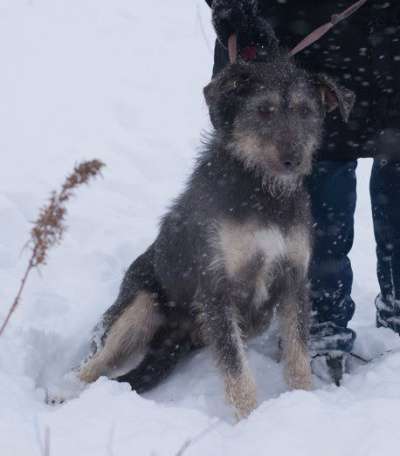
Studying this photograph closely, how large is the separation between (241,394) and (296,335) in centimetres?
52

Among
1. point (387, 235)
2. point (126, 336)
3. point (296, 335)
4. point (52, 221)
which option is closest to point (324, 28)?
point (387, 235)

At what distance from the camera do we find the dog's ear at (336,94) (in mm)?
3525

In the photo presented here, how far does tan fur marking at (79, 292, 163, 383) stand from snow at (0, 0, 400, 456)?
18cm

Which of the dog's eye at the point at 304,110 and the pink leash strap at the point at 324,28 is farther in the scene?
the dog's eye at the point at 304,110

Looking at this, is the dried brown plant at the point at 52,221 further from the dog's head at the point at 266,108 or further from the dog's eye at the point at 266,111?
the dog's eye at the point at 266,111

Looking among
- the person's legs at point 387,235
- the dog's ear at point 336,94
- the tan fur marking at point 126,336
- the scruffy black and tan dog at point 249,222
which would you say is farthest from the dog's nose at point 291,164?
the tan fur marking at point 126,336

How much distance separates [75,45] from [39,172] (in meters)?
2.96

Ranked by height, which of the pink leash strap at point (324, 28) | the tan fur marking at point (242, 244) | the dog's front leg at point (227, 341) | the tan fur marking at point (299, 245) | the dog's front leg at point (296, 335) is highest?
the pink leash strap at point (324, 28)

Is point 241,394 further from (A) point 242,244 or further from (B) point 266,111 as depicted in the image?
(B) point 266,111

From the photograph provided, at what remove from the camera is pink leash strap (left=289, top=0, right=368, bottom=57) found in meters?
3.40

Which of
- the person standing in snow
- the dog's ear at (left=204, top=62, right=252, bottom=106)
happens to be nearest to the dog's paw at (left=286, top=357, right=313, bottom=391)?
the person standing in snow

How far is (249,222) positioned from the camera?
11.1ft

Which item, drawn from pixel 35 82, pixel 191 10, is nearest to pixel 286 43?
pixel 35 82

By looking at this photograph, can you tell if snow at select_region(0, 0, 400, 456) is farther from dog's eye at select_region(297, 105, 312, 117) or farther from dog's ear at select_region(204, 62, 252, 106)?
dog's ear at select_region(204, 62, 252, 106)
